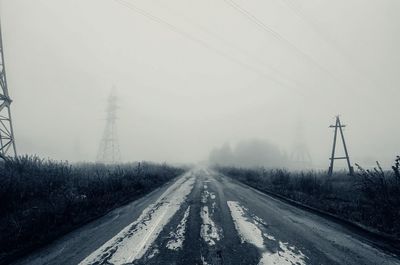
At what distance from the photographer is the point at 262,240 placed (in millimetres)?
4727

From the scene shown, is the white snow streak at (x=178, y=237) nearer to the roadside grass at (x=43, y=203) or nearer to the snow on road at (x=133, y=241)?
the snow on road at (x=133, y=241)

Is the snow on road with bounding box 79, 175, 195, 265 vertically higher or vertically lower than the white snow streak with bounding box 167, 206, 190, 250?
lower

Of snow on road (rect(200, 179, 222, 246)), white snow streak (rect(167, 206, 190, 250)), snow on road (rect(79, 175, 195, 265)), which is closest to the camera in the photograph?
snow on road (rect(79, 175, 195, 265))

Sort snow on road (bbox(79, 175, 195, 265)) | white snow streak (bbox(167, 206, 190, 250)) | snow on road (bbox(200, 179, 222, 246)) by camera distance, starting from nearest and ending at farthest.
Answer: snow on road (bbox(79, 175, 195, 265)) < white snow streak (bbox(167, 206, 190, 250)) < snow on road (bbox(200, 179, 222, 246))

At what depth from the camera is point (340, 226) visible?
240 inches

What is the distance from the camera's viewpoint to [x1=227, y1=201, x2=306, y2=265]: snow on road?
3760mm

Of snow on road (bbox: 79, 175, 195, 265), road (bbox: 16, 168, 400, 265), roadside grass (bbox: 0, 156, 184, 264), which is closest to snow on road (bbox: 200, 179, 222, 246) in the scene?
road (bbox: 16, 168, 400, 265)

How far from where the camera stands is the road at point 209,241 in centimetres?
380

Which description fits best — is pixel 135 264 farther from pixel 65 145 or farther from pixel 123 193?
pixel 65 145

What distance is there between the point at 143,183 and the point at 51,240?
848cm

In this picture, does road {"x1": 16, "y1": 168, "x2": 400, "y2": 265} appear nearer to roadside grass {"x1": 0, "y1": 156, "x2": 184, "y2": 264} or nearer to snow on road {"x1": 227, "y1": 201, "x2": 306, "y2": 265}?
snow on road {"x1": 227, "y1": 201, "x2": 306, "y2": 265}

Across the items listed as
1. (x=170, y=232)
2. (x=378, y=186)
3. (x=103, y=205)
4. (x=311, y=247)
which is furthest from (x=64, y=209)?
(x=378, y=186)

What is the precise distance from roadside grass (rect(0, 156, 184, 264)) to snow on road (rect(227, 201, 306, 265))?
408 cm

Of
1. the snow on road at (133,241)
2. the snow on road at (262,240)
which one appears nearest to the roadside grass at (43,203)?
the snow on road at (133,241)
